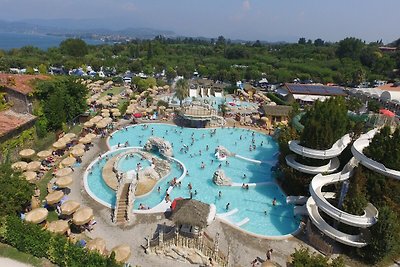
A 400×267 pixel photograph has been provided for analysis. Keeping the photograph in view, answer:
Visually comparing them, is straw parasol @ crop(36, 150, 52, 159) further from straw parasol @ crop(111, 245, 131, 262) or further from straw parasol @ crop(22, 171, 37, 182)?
straw parasol @ crop(111, 245, 131, 262)

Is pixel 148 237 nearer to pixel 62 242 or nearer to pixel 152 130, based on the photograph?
pixel 62 242

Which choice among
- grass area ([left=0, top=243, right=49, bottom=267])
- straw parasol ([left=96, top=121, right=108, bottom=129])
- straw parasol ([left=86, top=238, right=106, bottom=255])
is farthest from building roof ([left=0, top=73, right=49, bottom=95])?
straw parasol ([left=86, top=238, right=106, bottom=255])

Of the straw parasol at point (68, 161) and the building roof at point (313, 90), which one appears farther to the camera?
the building roof at point (313, 90)

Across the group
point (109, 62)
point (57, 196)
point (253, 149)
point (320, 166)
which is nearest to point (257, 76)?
point (109, 62)

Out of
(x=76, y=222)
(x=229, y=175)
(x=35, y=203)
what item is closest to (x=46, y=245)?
(x=76, y=222)

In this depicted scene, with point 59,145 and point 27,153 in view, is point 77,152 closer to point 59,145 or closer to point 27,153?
point 59,145

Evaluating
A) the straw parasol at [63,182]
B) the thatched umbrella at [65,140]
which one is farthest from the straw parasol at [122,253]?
the thatched umbrella at [65,140]

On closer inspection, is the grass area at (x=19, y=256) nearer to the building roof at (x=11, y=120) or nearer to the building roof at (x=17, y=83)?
the building roof at (x=11, y=120)
